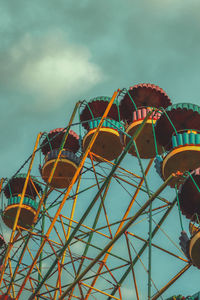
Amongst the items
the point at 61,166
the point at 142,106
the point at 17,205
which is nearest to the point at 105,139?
the point at 142,106

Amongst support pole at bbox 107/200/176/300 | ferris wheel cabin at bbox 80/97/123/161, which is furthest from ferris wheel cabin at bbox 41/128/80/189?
support pole at bbox 107/200/176/300

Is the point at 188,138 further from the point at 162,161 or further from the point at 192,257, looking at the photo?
the point at 192,257

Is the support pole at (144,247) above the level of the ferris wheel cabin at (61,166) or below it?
below

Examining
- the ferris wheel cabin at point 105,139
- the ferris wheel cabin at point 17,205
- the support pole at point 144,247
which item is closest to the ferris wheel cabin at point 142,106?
the ferris wheel cabin at point 105,139

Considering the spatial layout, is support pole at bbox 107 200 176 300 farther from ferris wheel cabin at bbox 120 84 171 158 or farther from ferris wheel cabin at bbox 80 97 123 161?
ferris wheel cabin at bbox 80 97 123 161

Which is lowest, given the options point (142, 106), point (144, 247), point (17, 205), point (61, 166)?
point (144, 247)

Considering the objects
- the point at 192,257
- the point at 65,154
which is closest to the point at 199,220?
the point at 192,257

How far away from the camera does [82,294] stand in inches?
890

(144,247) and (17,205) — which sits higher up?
(17,205)

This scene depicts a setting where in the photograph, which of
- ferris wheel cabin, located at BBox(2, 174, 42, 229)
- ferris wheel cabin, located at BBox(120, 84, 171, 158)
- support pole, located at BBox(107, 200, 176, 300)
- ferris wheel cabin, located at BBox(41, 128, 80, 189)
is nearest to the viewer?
support pole, located at BBox(107, 200, 176, 300)

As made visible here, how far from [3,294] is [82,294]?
315 cm

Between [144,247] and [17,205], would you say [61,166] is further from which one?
[144,247]

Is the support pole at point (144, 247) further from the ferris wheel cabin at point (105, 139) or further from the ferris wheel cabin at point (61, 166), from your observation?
the ferris wheel cabin at point (61, 166)

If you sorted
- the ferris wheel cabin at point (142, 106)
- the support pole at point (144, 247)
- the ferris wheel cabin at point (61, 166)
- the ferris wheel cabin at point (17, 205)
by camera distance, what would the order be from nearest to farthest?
the support pole at point (144, 247), the ferris wheel cabin at point (142, 106), the ferris wheel cabin at point (61, 166), the ferris wheel cabin at point (17, 205)
